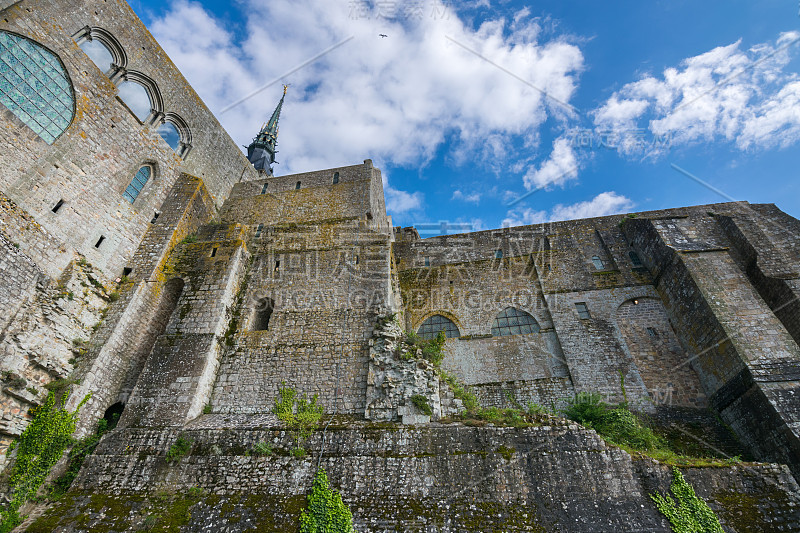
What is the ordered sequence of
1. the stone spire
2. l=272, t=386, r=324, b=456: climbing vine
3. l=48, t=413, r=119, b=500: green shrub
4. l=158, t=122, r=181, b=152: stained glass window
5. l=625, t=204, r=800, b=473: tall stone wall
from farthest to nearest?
the stone spire → l=158, t=122, r=181, b=152: stained glass window → l=625, t=204, r=800, b=473: tall stone wall → l=272, t=386, r=324, b=456: climbing vine → l=48, t=413, r=119, b=500: green shrub

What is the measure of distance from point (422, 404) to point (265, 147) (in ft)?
106

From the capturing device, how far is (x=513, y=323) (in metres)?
13.1

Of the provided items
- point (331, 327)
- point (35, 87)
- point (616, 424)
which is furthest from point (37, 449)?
point (616, 424)

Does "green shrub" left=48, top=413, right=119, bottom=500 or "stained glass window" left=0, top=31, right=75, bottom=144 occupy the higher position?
"stained glass window" left=0, top=31, right=75, bottom=144

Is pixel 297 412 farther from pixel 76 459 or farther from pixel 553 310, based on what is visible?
pixel 553 310

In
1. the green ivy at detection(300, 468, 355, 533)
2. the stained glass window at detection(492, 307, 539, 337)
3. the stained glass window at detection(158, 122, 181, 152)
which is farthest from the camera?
the stained glass window at detection(158, 122, 181, 152)

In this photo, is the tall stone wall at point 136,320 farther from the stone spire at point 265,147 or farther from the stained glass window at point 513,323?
the stone spire at point 265,147

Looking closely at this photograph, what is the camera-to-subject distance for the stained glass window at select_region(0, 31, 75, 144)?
920 centimetres

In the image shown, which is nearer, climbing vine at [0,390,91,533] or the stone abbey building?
climbing vine at [0,390,91,533]

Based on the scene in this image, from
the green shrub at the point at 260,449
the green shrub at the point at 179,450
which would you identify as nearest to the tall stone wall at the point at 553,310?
the green shrub at the point at 260,449

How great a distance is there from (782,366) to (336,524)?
10.9 m

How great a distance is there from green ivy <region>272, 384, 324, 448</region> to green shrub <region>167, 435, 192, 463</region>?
6.26 ft

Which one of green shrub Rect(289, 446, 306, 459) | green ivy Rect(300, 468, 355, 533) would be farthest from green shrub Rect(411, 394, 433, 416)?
green shrub Rect(289, 446, 306, 459)

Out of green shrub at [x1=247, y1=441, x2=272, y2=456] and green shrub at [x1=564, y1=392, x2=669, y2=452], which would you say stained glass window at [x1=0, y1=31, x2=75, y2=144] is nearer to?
green shrub at [x1=247, y1=441, x2=272, y2=456]
